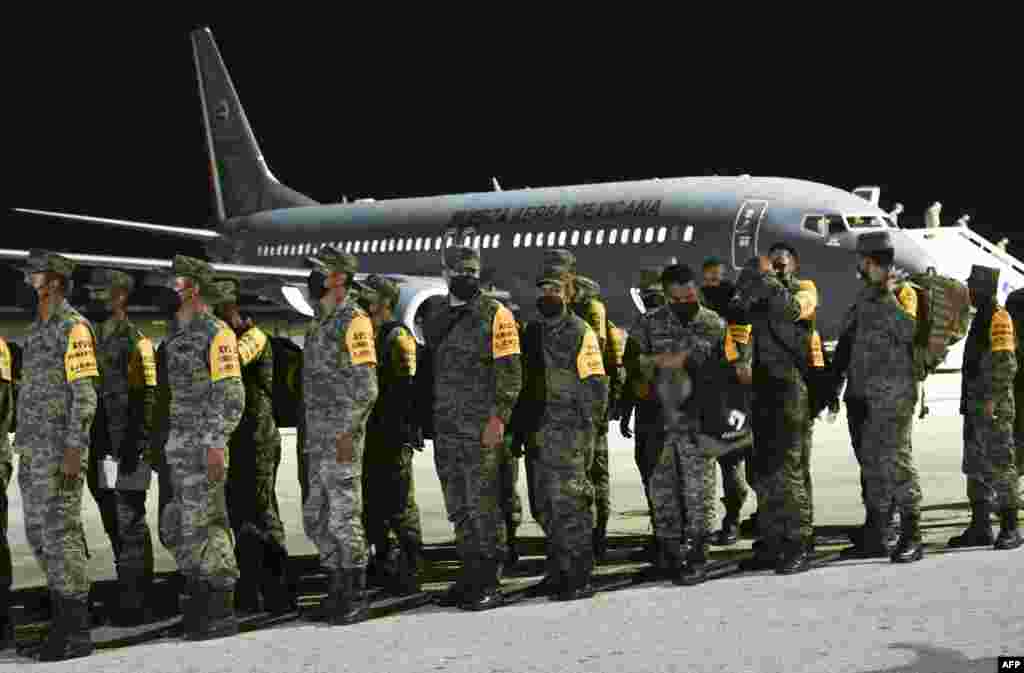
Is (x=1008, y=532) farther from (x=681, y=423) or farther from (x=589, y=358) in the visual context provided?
(x=589, y=358)

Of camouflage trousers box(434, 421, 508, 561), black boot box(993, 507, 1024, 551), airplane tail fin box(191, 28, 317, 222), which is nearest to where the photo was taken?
camouflage trousers box(434, 421, 508, 561)

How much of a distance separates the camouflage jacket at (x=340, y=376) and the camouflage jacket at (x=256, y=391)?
338mm

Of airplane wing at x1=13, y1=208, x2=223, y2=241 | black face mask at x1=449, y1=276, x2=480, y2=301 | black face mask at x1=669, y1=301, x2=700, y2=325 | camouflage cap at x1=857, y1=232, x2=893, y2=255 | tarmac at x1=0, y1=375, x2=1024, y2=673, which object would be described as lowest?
tarmac at x1=0, y1=375, x2=1024, y2=673

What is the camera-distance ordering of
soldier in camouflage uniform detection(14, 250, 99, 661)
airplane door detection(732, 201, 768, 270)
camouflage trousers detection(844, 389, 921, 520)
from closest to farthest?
soldier in camouflage uniform detection(14, 250, 99, 661) → camouflage trousers detection(844, 389, 921, 520) → airplane door detection(732, 201, 768, 270)

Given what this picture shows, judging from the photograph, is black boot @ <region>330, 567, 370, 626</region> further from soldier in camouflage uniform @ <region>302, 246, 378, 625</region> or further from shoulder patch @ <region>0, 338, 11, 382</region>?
shoulder patch @ <region>0, 338, 11, 382</region>

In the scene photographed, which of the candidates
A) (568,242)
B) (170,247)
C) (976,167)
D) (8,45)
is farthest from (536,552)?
(170,247)

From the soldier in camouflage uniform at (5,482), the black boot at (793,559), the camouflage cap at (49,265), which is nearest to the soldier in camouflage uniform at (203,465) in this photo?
the camouflage cap at (49,265)

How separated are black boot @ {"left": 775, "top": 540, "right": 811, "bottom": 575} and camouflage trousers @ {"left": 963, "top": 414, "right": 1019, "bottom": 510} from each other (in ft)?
4.53

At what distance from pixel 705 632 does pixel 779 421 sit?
7.17 feet

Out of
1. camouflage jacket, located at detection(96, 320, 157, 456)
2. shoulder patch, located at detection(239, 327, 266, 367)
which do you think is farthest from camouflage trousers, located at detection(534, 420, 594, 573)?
camouflage jacket, located at detection(96, 320, 157, 456)

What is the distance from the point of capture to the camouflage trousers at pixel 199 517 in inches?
291

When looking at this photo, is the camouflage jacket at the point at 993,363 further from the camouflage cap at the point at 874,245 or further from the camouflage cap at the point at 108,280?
the camouflage cap at the point at 108,280

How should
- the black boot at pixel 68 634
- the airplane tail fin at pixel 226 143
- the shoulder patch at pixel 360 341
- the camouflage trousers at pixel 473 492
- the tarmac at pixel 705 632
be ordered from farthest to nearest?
the airplane tail fin at pixel 226 143
the camouflage trousers at pixel 473 492
the shoulder patch at pixel 360 341
the black boot at pixel 68 634
the tarmac at pixel 705 632

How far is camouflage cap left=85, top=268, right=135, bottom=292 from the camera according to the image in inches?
332
